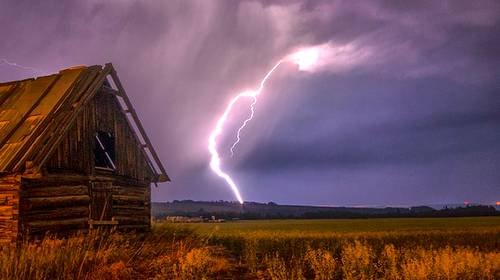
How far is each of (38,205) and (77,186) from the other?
1799 mm

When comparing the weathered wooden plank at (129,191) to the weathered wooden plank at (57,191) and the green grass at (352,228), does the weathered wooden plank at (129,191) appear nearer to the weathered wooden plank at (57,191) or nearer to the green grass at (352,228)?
the weathered wooden plank at (57,191)

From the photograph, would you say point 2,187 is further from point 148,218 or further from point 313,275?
point 313,275

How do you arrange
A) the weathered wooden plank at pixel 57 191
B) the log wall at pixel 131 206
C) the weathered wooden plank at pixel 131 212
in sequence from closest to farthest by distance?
the weathered wooden plank at pixel 57 191 → the weathered wooden plank at pixel 131 212 → the log wall at pixel 131 206

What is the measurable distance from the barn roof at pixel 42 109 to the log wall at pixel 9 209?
641 mm

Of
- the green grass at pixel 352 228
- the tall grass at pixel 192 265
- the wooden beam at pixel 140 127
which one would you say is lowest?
the green grass at pixel 352 228

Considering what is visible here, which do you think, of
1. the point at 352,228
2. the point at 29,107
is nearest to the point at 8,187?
the point at 29,107

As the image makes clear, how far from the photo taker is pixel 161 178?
22.2 m

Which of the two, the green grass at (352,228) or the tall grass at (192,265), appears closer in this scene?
the tall grass at (192,265)

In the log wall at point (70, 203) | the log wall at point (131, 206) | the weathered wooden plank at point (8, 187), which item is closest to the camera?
the weathered wooden plank at point (8, 187)

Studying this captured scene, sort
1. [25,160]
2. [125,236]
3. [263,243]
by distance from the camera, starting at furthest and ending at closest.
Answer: [263,243] < [125,236] < [25,160]

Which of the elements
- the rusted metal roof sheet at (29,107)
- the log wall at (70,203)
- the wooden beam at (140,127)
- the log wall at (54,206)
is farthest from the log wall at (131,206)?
the rusted metal roof sheet at (29,107)

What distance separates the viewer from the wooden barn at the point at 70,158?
48.9ft

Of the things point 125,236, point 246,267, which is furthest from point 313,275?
point 125,236

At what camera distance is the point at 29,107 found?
17.2 metres
